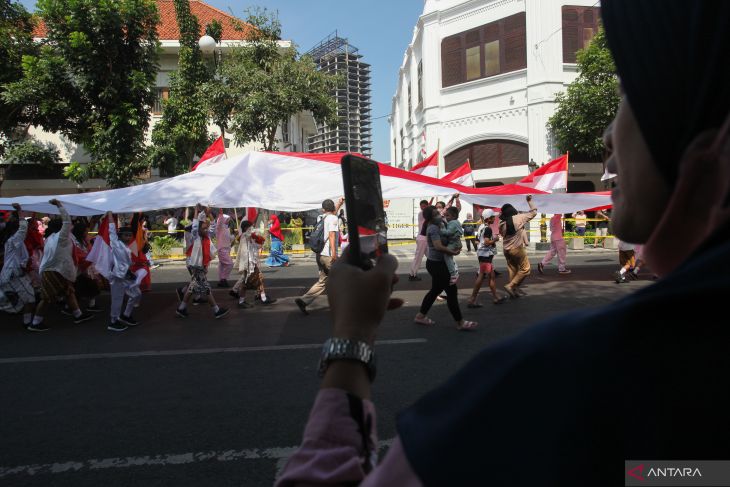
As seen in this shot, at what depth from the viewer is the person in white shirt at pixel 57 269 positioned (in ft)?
26.5

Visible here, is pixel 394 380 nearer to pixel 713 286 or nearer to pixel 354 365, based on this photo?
pixel 354 365

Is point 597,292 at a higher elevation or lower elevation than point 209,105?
lower

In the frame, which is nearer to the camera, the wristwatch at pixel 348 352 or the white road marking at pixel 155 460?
the wristwatch at pixel 348 352

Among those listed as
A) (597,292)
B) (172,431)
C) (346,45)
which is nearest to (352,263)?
(172,431)

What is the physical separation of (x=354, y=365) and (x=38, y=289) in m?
10.1

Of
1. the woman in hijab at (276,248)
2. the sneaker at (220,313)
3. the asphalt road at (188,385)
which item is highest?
the woman in hijab at (276,248)

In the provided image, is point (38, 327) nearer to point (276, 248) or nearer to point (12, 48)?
point (276, 248)

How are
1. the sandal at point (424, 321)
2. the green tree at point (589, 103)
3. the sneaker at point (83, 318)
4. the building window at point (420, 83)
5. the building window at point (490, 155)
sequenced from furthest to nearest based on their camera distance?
the building window at point (420, 83) → the building window at point (490, 155) → the green tree at point (589, 103) → the sneaker at point (83, 318) → the sandal at point (424, 321)

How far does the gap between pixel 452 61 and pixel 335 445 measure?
26838 mm

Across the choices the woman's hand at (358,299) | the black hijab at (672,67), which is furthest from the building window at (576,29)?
the black hijab at (672,67)

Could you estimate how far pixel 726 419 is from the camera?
49cm

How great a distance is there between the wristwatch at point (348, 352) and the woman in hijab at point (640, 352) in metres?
0.34

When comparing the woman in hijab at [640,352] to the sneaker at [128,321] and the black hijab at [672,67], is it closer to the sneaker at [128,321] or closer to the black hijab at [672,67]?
the black hijab at [672,67]

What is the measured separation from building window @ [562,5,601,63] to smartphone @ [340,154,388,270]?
2457 centimetres
